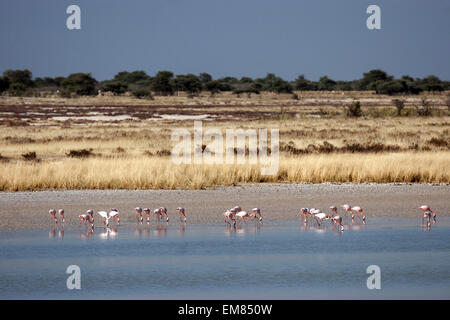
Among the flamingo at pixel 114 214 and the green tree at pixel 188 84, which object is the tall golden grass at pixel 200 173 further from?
the green tree at pixel 188 84

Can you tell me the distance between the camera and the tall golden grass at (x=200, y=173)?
19594 millimetres

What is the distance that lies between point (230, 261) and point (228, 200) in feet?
21.4

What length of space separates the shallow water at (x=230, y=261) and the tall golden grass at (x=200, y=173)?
519 centimetres

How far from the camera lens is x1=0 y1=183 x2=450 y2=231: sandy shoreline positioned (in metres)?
15.8

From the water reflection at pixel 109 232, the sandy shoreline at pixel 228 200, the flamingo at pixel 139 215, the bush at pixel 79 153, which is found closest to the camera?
the water reflection at pixel 109 232

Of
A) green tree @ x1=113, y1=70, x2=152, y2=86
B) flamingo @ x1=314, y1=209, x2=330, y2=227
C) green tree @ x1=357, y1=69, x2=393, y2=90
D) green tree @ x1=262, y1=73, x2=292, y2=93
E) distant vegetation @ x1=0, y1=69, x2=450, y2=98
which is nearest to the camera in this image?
flamingo @ x1=314, y1=209, x2=330, y2=227

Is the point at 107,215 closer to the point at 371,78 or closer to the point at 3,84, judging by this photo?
the point at 3,84

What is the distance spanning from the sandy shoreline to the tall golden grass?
579mm

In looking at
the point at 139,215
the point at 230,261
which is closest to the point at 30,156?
the point at 139,215

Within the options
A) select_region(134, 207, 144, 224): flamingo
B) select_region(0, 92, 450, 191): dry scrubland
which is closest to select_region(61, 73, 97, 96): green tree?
select_region(0, 92, 450, 191): dry scrubland

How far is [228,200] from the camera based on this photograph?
18.0 metres

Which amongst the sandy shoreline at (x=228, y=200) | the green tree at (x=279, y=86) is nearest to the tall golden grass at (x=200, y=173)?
the sandy shoreline at (x=228, y=200)

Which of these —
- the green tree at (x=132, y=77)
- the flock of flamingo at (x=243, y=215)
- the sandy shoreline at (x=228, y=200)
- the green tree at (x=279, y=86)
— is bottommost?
the sandy shoreline at (x=228, y=200)

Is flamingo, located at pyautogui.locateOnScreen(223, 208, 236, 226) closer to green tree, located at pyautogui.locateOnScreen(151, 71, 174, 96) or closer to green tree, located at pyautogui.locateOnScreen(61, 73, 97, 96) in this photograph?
green tree, located at pyautogui.locateOnScreen(61, 73, 97, 96)
